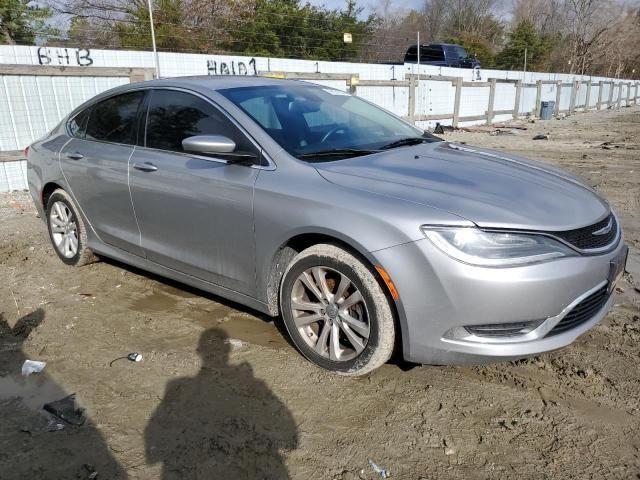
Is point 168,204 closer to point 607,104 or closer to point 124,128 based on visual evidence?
point 124,128

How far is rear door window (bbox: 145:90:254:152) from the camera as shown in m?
3.30

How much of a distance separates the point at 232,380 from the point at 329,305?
28.1 inches

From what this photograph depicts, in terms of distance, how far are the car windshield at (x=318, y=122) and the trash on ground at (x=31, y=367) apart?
198cm

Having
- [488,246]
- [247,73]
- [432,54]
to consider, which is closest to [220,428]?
[488,246]

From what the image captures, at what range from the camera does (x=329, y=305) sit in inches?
113

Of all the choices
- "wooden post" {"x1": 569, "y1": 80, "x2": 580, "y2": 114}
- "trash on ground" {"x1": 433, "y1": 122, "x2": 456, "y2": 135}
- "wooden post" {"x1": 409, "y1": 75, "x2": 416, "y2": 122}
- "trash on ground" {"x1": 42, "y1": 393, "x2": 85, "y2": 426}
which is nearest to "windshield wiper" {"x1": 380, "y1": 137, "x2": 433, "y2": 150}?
"trash on ground" {"x1": 42, "y1": 393, "x2": 85, "y2": 426}

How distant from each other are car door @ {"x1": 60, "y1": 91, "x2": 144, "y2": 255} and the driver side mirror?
103 centimetres

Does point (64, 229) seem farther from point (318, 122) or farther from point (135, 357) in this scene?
point (318, 122)

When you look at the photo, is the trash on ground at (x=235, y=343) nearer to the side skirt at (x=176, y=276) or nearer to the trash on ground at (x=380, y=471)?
the side skirt at (x=176, y=276)

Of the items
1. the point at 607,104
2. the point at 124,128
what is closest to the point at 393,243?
the point at 124,128

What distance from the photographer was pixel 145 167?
3.70 meters

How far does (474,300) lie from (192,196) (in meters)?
1.91

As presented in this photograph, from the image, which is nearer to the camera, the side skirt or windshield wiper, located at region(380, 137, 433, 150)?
the side skirt

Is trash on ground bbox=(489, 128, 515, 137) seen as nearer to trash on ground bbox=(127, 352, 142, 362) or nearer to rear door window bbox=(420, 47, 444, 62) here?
rear door window bbox=(420, 47, 444, 62)
